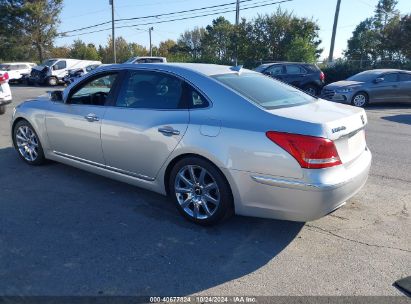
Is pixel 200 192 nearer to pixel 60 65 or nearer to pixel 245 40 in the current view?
pixel 60 65

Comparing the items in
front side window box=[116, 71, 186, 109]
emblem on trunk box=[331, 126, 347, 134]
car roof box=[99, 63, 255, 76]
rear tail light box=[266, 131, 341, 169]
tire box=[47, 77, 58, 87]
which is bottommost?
tire box=[47, 77, 58, 87]

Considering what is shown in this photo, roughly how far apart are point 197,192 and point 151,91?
48.0 inches

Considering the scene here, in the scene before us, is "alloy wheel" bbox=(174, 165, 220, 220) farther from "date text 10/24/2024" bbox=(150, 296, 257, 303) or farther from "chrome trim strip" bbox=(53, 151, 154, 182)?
"date text 10/24/2024" bbox=(150, 296, 257, 303)

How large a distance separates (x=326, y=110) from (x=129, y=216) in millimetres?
2259

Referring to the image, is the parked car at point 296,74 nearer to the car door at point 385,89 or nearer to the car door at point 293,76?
the car door at point 293,76

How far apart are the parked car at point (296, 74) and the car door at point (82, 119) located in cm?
1276

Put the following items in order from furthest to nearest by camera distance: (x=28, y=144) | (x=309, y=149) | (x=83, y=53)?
(x=83, y=53), (x=28, y=144), (x=309, y=149)

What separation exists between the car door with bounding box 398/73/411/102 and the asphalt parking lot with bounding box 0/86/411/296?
11.5 metres

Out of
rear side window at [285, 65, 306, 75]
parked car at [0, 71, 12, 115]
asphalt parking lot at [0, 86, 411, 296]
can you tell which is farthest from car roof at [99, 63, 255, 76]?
rear side window at [285, 65, 306, 75]

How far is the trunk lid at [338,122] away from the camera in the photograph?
3158mm

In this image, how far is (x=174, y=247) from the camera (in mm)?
3359

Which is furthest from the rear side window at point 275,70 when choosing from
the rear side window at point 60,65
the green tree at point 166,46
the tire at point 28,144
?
the green tree at point 166,46

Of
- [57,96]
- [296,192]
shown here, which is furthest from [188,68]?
[57,96]

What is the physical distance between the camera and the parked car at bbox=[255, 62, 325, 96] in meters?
16.8
